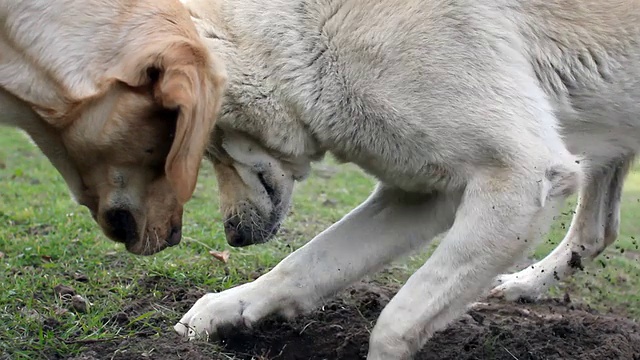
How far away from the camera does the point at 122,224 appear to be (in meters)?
3.58

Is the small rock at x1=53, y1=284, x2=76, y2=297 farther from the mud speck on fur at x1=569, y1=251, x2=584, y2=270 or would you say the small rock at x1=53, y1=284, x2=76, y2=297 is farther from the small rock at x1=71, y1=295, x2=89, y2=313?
the mud speck on fur at x1=569, y1=251, x2=584, y2=270

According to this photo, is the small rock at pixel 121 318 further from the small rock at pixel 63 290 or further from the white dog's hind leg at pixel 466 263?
the white dog's hind leg at pixel 466 263

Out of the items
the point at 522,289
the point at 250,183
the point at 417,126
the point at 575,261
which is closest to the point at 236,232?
the point at 250,183

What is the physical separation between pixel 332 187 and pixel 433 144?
4.53 meters

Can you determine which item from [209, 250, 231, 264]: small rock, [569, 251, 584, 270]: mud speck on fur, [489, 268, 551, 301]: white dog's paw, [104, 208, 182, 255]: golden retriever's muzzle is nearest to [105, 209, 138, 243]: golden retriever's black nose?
[104, 208, 182, 255]: golden retriever's muzzle

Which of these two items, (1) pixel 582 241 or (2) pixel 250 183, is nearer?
(2) pixel 250 183

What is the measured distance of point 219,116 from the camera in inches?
150

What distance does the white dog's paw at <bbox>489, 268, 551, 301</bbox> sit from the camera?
4.89 m

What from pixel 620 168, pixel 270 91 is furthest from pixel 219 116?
pixel 620 168

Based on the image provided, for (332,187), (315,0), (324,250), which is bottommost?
(332,187)

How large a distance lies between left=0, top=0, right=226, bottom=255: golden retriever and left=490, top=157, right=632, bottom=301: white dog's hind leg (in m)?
2.22

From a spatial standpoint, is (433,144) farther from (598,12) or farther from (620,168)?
(620,168)

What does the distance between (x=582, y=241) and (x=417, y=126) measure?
1735mm

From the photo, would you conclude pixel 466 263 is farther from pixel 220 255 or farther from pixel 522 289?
pixel 220 255
